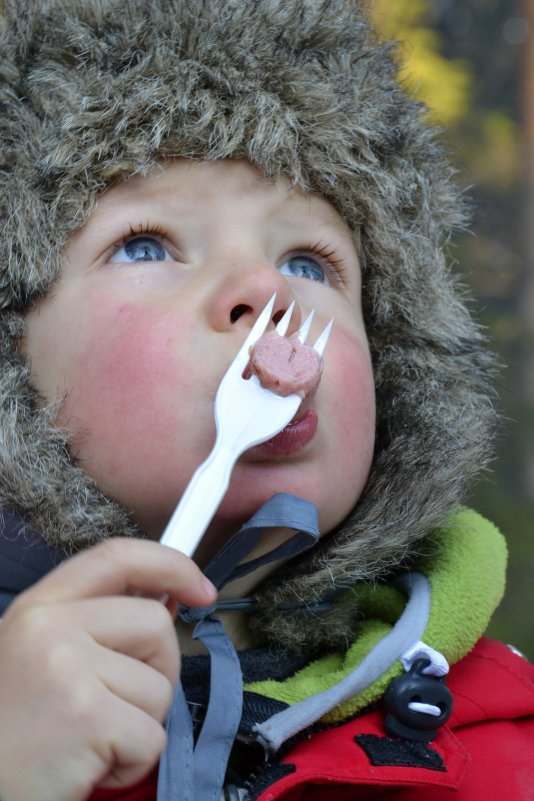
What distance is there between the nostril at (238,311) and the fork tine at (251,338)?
3 cm

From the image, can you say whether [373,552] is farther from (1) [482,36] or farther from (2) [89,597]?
(1) [482,36]

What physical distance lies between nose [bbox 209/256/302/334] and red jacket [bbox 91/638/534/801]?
558mm

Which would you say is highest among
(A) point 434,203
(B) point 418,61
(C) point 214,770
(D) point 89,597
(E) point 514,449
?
(B) point 418,61

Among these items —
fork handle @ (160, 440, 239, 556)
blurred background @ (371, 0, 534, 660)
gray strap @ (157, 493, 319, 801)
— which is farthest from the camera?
blurred background @ (371, 0, 534, 660)

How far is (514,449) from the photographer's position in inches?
171

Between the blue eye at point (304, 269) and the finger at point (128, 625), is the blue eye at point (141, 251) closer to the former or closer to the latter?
the blue eye at point (304, 269)

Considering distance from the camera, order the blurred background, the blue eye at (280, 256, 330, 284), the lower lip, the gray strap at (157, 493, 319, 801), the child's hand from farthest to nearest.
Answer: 1. the blurred background
2. the blue eye at (280, 256, 330, 284)
3. the lower lip
4. the gray strap at (157, 493, 319, 801)
5. the child's hand

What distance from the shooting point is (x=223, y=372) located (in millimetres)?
1213

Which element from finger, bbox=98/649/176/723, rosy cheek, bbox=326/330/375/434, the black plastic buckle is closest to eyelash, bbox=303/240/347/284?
rosy cheek, bbox=326/330/375/434

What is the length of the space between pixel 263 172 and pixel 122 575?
702mm

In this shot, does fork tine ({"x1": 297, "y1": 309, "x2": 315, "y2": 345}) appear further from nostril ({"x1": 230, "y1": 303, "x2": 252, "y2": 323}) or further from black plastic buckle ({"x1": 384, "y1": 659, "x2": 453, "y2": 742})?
black plastic buckle ({"x1": 384, "y1": 659, "x2": 453, "y2": 742})

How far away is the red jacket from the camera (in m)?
1.17

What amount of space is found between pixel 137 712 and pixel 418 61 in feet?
11.2

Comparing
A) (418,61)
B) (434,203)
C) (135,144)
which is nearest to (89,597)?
(135,144)
